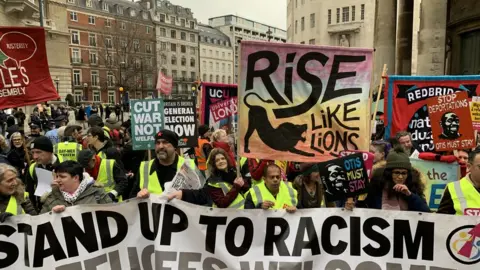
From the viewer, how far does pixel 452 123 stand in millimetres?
5891

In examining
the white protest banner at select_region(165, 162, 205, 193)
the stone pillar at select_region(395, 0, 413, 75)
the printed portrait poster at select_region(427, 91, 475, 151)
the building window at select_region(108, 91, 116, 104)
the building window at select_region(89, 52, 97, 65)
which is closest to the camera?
the white protest banner at select_region(165, 162, 205, 193)

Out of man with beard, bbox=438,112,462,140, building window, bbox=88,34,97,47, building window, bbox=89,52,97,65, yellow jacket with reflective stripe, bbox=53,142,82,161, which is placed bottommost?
yellow jacket with reflective stripe, bbox=53,142,82,161

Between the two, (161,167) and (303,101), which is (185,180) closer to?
(161,167)

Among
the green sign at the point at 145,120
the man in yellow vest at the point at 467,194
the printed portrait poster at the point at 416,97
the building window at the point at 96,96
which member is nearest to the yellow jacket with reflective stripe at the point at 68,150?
the green sign at the point at 145,120

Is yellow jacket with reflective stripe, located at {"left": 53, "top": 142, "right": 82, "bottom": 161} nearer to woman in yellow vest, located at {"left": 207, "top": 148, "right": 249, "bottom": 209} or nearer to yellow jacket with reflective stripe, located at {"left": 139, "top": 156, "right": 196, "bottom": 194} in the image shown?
yellow jacket with reflective stripe, located at {"left": 139, "top": 156, "right": 196, "bottom": 194}

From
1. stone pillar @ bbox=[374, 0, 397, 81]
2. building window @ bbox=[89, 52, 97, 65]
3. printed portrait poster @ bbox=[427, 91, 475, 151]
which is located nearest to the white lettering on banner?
printed portrait poster @ bbox=[427, 91, 475, 151]

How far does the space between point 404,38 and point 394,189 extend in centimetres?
1902

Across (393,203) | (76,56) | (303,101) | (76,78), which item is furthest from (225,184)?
(76,56)

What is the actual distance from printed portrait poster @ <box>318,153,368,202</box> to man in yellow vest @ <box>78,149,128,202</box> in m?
2.71

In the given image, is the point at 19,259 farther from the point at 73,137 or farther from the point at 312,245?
the point at 73,137

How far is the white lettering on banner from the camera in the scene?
12.0ft

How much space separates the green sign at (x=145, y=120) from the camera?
6848mm

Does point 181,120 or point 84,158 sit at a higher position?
point 181,120

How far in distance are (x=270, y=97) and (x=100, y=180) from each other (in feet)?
8.25
